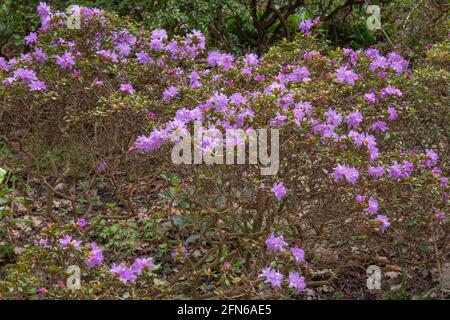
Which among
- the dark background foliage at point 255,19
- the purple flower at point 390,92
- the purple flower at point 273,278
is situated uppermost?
the dark background foliage at point 255,19

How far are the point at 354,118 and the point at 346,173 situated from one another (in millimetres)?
439

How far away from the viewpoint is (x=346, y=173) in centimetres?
285

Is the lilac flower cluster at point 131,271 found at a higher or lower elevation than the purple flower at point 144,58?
lower

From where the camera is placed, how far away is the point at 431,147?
381 centimetres

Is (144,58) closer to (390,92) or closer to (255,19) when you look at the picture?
(390,92)

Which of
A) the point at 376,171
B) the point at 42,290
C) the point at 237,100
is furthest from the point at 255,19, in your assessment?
the point at 42,290

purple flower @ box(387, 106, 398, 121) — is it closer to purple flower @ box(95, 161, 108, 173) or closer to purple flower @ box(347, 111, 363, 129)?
purple flower @ box(347, 111, 363, 129)

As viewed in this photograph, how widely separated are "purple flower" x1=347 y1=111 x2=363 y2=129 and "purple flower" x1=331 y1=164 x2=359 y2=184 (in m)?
0.40

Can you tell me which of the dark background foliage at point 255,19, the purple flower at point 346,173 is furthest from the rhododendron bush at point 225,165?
the dark background foliage at point 255,19

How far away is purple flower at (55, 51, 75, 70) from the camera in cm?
362

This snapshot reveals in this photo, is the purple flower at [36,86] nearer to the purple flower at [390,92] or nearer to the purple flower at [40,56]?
the purple flower at [40,56]

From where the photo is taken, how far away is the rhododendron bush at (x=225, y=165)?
9.45 feet

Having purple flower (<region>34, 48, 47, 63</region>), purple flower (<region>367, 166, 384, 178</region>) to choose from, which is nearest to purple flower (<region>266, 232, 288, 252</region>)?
purple flower (<region>367, 166, 384, 178</region>)

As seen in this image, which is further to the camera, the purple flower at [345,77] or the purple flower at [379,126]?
the purple flower at [345,77]
